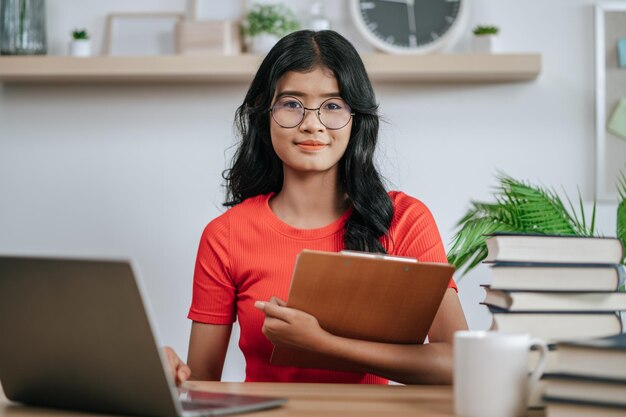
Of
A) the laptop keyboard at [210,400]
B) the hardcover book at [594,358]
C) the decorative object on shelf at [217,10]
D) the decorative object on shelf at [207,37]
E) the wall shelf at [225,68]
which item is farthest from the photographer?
the decorative object on shelf at [217,10]

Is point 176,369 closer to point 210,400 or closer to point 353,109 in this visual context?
point 210,400

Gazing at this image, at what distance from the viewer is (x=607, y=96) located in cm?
293

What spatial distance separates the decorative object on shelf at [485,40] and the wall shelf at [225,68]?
7 cm

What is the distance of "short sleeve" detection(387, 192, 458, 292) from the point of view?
5.60ft

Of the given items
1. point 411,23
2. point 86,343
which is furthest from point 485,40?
point 86,343

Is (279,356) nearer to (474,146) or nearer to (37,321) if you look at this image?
(37,321)

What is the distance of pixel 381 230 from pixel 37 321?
87 centimetres

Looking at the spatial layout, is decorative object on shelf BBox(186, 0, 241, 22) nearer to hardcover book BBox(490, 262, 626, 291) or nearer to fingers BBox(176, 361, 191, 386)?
fingers BBox(176, 361, 191, 386)

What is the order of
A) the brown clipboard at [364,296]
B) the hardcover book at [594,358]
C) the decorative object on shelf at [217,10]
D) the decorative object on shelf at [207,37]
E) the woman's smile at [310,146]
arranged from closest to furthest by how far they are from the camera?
the hardcover book at [594,358]
the brown clipboard at [364,296]
the woman's smile at [310,146]
the decorative object on shelf at [207,37]
the decorative object on shelf at [217,10]

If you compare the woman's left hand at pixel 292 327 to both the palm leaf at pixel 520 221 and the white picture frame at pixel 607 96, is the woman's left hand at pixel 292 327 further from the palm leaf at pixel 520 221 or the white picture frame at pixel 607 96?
the white picture frame at pixel 607 96

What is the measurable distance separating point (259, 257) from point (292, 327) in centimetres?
48

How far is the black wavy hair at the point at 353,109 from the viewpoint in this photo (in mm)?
1720

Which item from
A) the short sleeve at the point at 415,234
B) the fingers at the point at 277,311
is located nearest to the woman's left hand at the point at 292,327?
the fingers at the point at 277,311

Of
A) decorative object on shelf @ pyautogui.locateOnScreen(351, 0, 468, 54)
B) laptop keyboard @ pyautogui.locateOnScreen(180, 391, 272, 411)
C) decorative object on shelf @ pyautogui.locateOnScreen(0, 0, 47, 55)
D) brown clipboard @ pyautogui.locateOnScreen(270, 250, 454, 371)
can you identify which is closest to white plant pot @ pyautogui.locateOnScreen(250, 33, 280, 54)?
decorative object on shelf @ pyautogui.locateOnScreen(351, 0, 468, 54)
